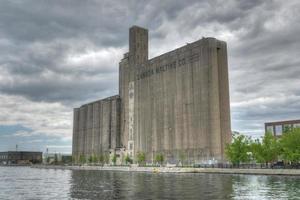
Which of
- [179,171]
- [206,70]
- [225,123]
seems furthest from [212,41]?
[179,171]

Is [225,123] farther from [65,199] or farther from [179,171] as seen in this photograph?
[65,199]

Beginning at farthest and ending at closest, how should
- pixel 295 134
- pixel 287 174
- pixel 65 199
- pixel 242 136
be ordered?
pixel 242 136
pixel 295 134
pixel 287 174
pixel 65 199

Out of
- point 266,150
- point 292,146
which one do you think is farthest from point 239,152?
point 292,146

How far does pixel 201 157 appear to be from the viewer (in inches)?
7618

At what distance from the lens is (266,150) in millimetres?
132250

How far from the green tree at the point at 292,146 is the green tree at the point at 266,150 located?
479 cm

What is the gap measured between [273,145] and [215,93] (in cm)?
6496

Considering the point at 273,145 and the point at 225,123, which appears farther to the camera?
the point at 225,123

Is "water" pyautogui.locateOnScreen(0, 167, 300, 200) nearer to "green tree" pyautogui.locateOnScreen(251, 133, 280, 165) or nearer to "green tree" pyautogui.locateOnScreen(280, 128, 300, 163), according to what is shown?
"green tree" pyautogui.locateOnScreen(280, 128, 300, 163)

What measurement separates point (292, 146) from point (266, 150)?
11.0 m

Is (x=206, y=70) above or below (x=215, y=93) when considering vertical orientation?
above

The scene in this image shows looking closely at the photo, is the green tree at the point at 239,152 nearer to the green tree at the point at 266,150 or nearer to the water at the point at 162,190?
the green tree at the point at 266,150

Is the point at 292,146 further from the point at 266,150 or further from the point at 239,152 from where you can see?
the point at 239,152

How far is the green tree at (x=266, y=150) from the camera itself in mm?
131750
